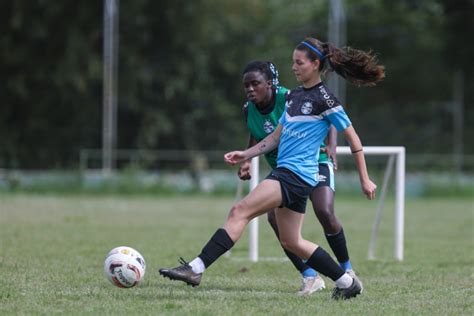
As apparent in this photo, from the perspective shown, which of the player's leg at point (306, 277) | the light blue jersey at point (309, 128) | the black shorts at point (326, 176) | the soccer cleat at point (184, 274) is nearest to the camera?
the soccer cleat at point (184, 274)

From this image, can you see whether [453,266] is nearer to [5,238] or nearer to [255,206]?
[255,206]

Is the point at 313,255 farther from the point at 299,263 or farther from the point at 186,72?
the point at 186,72

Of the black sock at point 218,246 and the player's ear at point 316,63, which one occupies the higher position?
the player's ear at point 316,63

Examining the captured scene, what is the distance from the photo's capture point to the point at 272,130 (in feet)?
25.3

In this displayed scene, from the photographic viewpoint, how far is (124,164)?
29656 mm

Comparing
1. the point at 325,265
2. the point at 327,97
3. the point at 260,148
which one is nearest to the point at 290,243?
the point at 325,265

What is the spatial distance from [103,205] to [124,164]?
7.64 metres

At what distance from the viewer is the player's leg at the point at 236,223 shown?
688 centimetres

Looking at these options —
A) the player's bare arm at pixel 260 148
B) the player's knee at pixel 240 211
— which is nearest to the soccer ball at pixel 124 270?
the player's knee at pixel 240 211

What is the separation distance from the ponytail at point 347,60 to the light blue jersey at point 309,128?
9.1 inches

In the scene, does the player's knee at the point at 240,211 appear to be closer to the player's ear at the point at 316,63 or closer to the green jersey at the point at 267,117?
the green jersey at the point at 267,117

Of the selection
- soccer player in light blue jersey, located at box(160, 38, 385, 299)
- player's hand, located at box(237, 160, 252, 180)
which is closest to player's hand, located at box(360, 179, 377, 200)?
soccer player in light blue jersey, located at box(160, 38, 385, 299)

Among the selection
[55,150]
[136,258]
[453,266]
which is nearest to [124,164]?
[55,150]

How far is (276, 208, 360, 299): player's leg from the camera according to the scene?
7.22 metres
